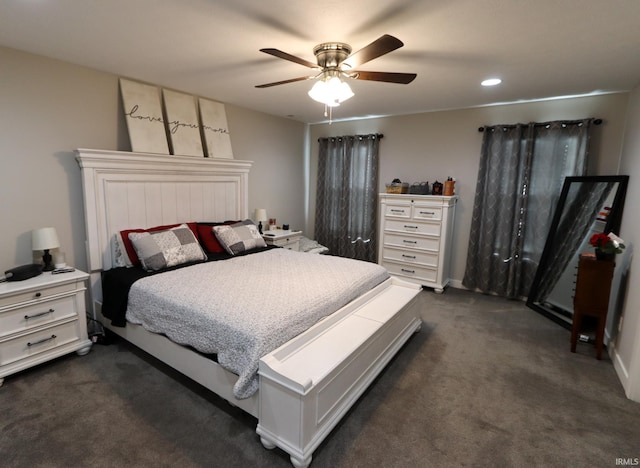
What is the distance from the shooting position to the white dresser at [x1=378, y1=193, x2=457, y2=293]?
13.8ft

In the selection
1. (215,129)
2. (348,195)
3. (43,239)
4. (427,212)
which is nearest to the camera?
(43,239)

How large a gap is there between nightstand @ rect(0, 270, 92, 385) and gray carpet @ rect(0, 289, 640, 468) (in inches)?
5.3

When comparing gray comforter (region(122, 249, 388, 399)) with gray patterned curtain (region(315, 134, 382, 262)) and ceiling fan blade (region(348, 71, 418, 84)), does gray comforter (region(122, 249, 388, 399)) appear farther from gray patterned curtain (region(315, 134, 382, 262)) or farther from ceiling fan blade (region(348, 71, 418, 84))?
gray patterned curtain (region(315, 134, 382, 262))

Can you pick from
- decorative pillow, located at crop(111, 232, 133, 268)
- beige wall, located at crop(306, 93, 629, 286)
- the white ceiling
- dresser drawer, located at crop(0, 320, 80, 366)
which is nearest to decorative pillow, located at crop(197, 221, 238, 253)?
decorative pillow, located at crop(111, 232, 133, 268)

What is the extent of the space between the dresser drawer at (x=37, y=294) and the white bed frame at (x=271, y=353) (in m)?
0.43

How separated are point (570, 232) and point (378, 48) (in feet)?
10.4

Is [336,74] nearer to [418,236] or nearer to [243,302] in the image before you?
[243,302]

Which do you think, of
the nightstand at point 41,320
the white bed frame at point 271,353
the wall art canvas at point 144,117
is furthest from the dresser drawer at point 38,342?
the wall art canvas at point 144,117

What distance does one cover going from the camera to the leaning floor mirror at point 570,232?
3219 millimetres

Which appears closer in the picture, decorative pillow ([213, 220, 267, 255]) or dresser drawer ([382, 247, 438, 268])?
decorative pillow ([213, 220, 267, 255])

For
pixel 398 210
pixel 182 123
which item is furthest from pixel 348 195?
pixel 182 123

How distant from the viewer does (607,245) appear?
8.75 ft

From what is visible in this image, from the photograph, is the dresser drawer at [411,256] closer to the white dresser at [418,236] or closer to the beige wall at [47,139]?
the white dresser at [418,236]

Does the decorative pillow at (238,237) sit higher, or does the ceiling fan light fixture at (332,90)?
the ceiling fan light fixture at (332,90)
